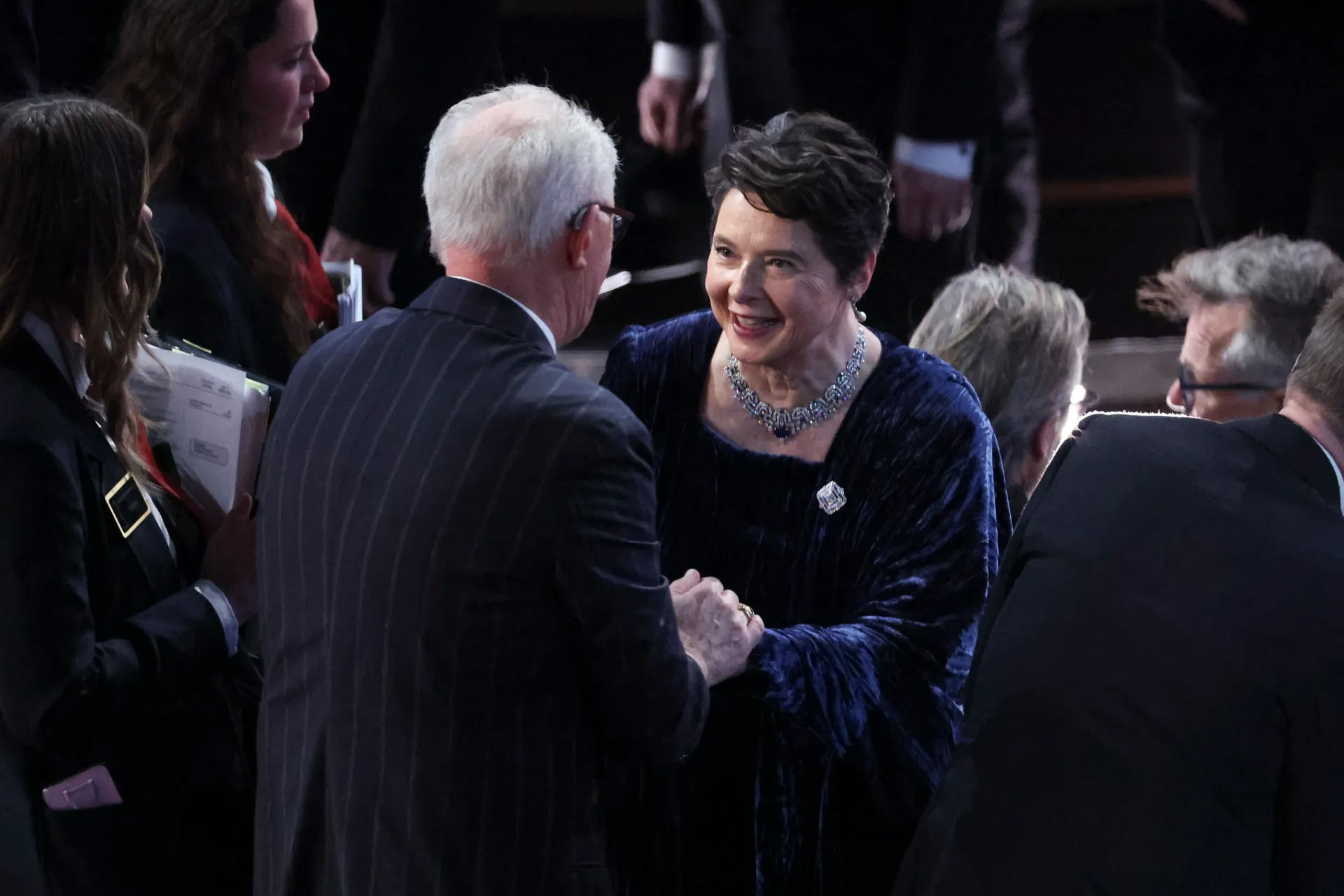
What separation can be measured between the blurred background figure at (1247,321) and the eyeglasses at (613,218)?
174cm

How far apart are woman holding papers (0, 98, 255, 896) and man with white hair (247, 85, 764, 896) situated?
0.23m

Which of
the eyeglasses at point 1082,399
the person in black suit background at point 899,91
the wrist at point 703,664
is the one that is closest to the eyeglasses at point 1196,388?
the eyeglasses at point 1082,399

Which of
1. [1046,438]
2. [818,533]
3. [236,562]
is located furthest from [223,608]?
[1046,438]

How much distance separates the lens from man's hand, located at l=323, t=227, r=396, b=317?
12.2 ft

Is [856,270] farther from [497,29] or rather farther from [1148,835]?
[497,29]

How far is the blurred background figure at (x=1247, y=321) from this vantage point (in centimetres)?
316

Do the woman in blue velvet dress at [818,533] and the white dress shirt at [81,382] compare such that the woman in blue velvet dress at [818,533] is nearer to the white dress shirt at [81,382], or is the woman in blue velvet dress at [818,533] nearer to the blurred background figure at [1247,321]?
the white dress shirt at [81,382]

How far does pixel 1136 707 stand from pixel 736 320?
0.90 meters

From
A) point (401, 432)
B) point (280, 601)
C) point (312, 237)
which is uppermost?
point (401, 432)

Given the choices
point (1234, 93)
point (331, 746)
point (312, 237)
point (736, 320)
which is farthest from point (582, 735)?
point (1234, 93)

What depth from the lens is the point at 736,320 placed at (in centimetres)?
235

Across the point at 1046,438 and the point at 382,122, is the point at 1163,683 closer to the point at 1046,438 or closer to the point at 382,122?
the point at 1046,438

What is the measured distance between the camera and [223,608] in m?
2.05

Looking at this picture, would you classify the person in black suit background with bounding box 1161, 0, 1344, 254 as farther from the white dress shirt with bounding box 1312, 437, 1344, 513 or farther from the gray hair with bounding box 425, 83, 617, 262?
the gray hair with bounding box 425, 83, 617, 262
